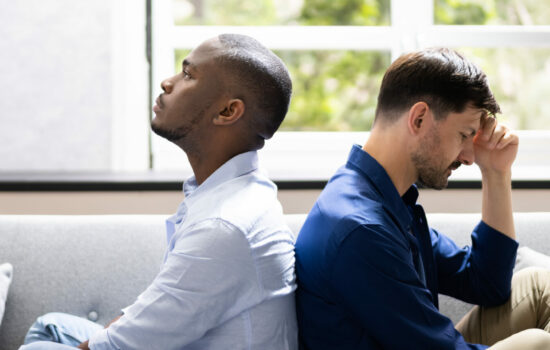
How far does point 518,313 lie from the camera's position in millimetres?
1468

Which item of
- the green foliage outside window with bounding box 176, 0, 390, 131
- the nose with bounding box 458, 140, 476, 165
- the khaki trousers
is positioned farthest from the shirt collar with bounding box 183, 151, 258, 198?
the green foliage outside window with bounding box 176, 0, 390, 131

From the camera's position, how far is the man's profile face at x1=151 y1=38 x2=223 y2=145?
135 cm

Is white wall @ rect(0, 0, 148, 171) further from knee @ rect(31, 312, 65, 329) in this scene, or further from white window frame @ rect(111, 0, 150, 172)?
knee @ rect(31, 312, 65, 329)

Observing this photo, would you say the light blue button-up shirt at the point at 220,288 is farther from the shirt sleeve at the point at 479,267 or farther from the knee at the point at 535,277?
the knee at the point at 535,277

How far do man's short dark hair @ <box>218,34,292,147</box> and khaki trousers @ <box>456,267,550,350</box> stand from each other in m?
0.71

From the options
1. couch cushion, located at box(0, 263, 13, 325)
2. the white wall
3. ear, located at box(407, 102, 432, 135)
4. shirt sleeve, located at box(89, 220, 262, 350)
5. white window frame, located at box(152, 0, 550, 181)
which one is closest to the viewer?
shirt sleeve, located at box(89, 220, 262, 350)

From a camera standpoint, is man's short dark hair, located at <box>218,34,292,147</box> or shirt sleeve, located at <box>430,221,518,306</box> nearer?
man's short dark hair, located at <box>218,34,292,147</box>

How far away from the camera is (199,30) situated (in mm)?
2596

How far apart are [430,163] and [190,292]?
1.86ft

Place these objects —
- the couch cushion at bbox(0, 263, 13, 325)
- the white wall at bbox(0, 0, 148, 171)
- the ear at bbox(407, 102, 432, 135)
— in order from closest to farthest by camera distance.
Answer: the ear at bbox(407, 102, 432, 135)
the couch cushion at bbox(0, 263, 13, 325)
the white wall at bbox(0, 0, 148, 171)

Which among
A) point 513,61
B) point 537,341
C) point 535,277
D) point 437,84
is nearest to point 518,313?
point 535,277

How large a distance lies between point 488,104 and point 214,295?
71 centimetres

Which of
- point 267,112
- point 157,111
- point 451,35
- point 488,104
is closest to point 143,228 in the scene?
point 157,111

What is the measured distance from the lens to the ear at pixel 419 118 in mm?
1275
